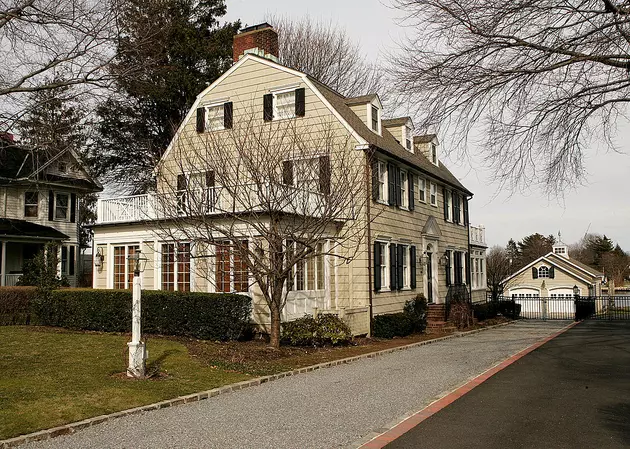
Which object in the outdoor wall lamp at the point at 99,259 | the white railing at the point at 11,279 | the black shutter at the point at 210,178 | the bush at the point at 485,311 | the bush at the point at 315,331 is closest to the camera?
the black shutter at the point at 210,178

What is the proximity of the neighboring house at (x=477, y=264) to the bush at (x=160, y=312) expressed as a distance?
18.9m

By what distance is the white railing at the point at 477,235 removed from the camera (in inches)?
1275

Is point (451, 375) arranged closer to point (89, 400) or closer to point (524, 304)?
point (89, 400)

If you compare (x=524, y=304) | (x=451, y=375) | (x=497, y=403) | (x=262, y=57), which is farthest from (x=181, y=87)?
(x=524, y=304)

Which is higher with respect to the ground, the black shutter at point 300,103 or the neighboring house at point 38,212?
the black shutter at point 300,103

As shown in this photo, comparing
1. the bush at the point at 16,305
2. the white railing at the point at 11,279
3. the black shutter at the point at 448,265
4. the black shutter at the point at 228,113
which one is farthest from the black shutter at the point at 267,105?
the white railing at the point at 11,279

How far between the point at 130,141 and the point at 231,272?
1703 cm

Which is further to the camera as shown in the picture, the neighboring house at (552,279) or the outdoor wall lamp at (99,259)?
the neighboring house at (552,279)

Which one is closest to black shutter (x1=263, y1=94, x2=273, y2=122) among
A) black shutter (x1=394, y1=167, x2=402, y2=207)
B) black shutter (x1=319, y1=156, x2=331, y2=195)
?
black shutter (x1=394, y1=167, x2=402, y2=207)

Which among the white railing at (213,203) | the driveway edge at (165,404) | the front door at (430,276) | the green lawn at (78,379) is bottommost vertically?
the driveway edge at (165,404)

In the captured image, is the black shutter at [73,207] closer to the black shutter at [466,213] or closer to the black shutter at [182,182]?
the black shutter at [182,182]

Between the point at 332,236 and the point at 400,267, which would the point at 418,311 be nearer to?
the point at 400,267

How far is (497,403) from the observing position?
866 centimetres

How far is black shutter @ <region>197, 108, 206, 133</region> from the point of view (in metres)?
22.1
